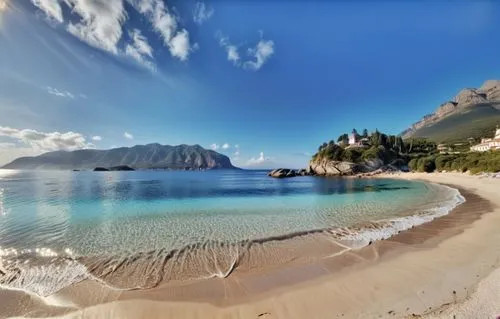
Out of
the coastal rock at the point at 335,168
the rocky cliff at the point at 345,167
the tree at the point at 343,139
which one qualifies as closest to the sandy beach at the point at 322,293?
the coastal rock at the point at 335,168

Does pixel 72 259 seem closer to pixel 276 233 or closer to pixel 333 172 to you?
pixel 276 233

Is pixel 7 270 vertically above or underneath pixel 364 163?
underneath

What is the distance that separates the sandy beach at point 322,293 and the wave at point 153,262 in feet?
1.77

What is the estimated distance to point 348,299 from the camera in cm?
671

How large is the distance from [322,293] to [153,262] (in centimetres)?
710

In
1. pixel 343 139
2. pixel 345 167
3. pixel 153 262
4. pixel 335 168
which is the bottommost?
pixel 153 262

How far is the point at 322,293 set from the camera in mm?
7180

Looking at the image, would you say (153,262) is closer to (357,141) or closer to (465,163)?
(465,163)

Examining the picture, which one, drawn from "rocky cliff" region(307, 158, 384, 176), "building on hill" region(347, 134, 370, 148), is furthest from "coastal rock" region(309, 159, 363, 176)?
"building on hill" region(347, 134, 370, 148)

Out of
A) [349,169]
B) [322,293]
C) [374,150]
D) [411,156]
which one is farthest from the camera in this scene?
[411,156]

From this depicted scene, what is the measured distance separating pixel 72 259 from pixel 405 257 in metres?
14.9

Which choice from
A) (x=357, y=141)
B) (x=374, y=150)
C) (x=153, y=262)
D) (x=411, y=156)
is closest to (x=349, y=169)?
(x=374, y=150)

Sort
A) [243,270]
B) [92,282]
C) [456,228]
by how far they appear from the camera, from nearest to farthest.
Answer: [92,282], [243,270], [456,228]

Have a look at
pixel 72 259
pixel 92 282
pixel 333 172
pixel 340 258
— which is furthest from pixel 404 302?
pixel 333 172
